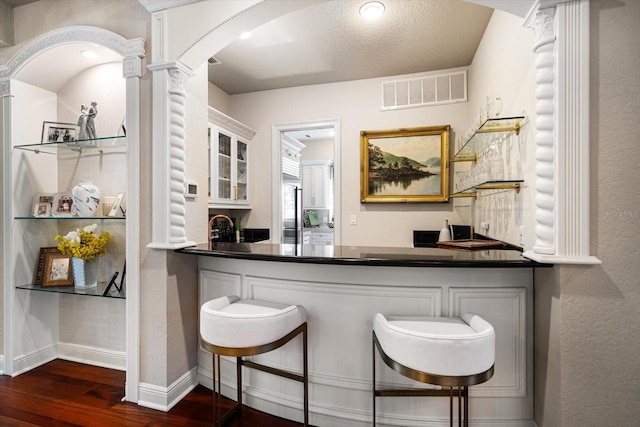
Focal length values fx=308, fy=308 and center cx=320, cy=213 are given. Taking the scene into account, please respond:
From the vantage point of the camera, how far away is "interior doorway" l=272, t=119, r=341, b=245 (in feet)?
12.4

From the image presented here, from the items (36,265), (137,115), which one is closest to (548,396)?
(137,115)

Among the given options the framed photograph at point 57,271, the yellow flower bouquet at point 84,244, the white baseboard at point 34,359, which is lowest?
the white baseboard at point 34,359

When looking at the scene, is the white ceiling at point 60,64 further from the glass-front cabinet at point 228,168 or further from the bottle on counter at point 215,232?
the bottle on counter at point 215,232

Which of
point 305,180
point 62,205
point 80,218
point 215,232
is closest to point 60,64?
point 62,205

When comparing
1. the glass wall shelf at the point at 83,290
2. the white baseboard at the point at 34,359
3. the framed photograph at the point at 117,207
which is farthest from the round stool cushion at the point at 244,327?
the white baseboard at the point at 34,359

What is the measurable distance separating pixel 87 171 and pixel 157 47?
123cm

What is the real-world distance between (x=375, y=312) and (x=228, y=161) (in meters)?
2.61

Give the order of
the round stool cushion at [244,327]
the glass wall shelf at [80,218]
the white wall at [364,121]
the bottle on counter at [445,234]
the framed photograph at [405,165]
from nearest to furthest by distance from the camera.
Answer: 1. the round stool cushion at [244,327]
2. the glass wall shelf at [80,218]
3. the white wall at [364,121]
4. the bottle on counter at [445,234]
5. the framed photograph at [405,165]

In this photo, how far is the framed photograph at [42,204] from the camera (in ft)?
7.92

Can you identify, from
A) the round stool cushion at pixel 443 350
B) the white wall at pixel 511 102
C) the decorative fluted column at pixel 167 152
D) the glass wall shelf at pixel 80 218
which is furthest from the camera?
the glass wall shelf at pixel 80 218

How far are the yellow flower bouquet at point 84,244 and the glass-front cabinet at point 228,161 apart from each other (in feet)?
3.58

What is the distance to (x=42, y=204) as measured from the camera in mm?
2420

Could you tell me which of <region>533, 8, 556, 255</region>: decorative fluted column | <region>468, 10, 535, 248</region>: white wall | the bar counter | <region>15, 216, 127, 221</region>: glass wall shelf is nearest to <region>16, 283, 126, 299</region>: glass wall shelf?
<region>15, 216, 127, 221</region>: glass wall shelf

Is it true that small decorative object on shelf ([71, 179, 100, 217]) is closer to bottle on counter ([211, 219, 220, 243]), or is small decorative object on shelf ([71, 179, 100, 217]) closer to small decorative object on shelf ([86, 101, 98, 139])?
small decorative object on shelf ([86, 101, 98, 139])
